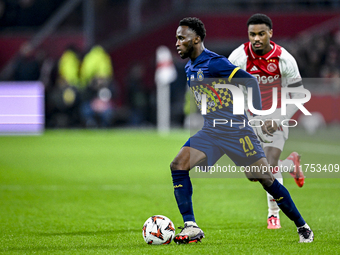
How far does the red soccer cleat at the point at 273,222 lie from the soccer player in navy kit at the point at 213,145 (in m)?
0.79

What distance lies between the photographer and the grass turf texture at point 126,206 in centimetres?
491

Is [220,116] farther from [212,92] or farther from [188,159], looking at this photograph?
[188,159]

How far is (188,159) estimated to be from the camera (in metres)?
4.91

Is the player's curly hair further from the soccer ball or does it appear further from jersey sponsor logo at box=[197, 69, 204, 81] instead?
the soccer ball

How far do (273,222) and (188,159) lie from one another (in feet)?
4.60

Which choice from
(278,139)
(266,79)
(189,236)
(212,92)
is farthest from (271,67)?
(189,236)

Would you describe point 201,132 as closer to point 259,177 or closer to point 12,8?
point 259,177

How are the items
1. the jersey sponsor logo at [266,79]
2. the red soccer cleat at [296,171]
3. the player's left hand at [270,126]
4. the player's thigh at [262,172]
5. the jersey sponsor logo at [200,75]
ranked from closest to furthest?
the player's thigh at [262,172], the jersey sponsor logo at [200,75], the player's left hand at [270,126], the jersey sponsor logo at [266,79], the red soccer cleat at [296,171]

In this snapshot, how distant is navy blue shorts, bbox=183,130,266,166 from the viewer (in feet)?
16.1

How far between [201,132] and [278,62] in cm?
131

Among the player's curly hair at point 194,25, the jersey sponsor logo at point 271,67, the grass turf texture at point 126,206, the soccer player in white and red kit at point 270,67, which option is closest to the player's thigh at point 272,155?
the soccer player in white and red kit at point 270,67

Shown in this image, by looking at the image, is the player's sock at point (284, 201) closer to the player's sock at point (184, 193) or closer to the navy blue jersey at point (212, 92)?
the navy blue jersey at point (212, 92)

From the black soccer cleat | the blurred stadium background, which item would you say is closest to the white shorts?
the black soccer cleat

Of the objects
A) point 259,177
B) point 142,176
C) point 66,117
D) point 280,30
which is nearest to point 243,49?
point 259,177
